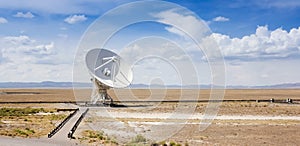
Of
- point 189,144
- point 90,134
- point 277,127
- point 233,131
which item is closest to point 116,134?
point 90,134

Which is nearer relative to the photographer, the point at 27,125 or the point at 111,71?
the point at 27,125

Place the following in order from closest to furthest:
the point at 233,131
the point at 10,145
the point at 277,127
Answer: the point at 10,145
the point at 233,131
the point at 277,127

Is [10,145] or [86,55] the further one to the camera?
[86,55]

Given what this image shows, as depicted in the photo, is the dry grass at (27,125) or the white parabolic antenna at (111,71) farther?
the white parabolic antenna at (111,71)

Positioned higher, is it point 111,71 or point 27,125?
point 111,71

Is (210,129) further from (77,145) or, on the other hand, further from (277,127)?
(77,145)

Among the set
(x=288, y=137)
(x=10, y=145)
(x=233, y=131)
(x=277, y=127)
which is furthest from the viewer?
(x=277, y=127)

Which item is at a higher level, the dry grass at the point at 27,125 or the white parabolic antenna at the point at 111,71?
the white parabolic antenna at the point at 111,71

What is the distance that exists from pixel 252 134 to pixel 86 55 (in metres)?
29.4

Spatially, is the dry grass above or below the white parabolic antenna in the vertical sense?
below

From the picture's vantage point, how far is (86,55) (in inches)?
2152

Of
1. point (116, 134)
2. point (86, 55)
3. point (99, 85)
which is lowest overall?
point (116, 134)

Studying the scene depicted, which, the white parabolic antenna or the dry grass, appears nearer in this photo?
the dry grass

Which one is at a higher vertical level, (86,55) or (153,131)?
(86,55)
